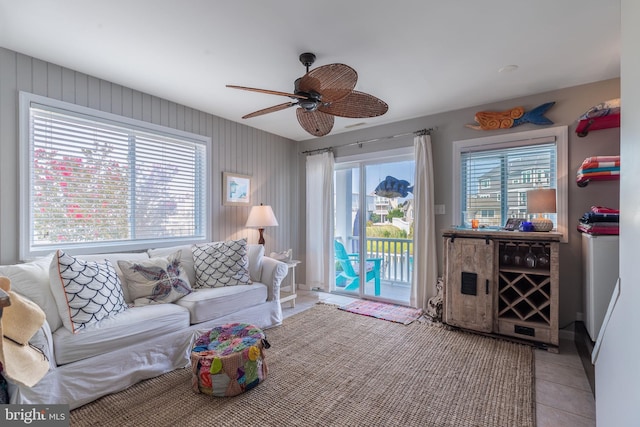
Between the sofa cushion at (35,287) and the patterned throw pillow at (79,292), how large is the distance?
45 mm

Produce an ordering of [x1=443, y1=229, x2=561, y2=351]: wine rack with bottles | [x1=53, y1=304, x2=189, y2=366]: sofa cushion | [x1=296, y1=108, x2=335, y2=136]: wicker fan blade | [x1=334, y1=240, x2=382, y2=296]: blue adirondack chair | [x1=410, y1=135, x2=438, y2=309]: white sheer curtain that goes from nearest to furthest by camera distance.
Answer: [x1=53, y1=304, x2=189, y2=366]: sofa cushion, [x1=296, y1=108, x2=335, y2=136]: wicker fan blade, [x1=443, y1=229, x2=561, y2=351]: wine rack with bottles, [x1=410, y1=135, x2=438, y2=309]: white sheer curtain, [x1=334, y1=240, x2=382, y2=296]: blue adirondack chair

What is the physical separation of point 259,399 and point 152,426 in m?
0.61

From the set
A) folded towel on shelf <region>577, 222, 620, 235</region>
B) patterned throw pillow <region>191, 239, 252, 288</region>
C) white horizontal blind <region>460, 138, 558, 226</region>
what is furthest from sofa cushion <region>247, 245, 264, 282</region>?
folded towel on shelf <region>577, 222, 620, 235</region>

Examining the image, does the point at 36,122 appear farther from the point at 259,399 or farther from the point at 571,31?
the point at 571,31

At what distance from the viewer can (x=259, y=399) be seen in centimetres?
193

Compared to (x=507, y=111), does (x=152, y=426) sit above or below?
below

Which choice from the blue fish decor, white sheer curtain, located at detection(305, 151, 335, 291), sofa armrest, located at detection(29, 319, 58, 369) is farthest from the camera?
white sheer curtain, located at detection(305, 151, 335, 291)

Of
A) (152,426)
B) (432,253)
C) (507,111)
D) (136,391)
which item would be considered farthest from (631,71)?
(136,391)

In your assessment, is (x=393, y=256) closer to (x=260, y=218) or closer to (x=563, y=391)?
(x=260, y=218)

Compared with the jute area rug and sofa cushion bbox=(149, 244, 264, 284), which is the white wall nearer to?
the jute area rug

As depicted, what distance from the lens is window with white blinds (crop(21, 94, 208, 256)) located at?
2.49m

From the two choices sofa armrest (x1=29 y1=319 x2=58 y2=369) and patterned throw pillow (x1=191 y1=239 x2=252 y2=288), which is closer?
sofa armrest (x1=29 y1=319 x2=58 y2=369)

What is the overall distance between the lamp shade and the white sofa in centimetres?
116

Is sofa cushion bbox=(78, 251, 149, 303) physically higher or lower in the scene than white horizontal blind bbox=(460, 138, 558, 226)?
lower
